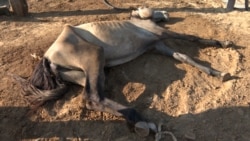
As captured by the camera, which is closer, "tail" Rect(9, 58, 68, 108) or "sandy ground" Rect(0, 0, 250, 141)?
"sandy ground" Rect(0, 0, 250, 141)

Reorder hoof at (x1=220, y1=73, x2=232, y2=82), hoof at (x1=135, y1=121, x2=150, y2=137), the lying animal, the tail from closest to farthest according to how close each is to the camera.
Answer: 1. hoof at (x1=135, y1=121, x2=150, y2=137)
2. the lying animal
3. the tail
4. hoof at (x1=220, y1=73, x2=232, y2=82)

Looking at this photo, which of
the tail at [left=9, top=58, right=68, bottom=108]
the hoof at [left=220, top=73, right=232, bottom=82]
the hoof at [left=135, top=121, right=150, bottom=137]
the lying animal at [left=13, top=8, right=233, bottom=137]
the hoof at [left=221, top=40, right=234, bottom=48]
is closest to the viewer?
the hoof at [left=135, top=121, right=150, bottom=137]

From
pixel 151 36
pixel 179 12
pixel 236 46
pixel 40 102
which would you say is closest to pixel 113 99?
pixel 40 102

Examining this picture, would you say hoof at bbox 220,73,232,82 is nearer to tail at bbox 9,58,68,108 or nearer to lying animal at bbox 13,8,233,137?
lying animal at bbox 13,8,233,137

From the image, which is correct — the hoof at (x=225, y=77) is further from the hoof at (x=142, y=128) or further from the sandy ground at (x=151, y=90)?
the hoof at (x=142, y=128)

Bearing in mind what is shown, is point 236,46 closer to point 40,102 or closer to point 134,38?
point 134,38

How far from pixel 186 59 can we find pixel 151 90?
77 centimetres

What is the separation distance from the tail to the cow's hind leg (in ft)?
4.93

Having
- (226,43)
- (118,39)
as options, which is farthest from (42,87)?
(226,43)

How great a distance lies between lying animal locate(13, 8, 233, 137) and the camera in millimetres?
4512

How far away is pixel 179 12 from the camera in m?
6.85

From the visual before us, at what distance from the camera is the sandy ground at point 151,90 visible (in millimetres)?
4344

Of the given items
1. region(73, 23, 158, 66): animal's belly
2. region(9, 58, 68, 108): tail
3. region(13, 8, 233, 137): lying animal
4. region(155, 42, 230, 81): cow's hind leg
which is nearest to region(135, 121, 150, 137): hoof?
region(13, 8, 233, 137): lying animal

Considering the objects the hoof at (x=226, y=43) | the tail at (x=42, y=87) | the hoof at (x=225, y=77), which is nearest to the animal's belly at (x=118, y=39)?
the tail at (x=42, y=87)
